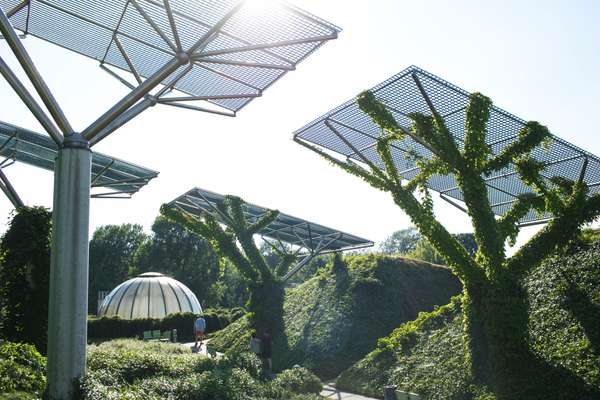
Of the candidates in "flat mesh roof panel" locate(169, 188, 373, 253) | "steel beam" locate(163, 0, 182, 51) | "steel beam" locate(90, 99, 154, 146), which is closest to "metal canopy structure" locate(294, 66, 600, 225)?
"steel beam" locate(163, 0, 182, 51)

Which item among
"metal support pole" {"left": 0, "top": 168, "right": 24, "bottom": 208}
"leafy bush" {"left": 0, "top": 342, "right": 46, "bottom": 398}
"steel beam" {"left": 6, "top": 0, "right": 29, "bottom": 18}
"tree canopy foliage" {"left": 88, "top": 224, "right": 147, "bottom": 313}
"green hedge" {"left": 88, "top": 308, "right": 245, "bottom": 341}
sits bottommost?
"leafy bush" {"left": 0, "top": 342, "right": 46, "bottom": 398}

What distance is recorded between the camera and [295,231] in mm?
30422

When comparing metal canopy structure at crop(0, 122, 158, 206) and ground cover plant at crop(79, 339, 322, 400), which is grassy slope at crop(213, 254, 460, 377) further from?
metal canopy structure at crop(0, 122, 158, 206)

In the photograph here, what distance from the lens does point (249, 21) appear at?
962 centimetres

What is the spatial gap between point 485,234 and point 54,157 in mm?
14034

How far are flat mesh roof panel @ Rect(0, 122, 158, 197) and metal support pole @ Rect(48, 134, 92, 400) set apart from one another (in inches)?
323

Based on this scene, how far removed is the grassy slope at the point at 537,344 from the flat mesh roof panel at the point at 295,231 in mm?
11348

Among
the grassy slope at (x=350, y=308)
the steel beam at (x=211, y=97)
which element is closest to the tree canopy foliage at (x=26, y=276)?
the steel beam at (x=211, y=97)

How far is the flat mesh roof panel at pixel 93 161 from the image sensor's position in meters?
16.3

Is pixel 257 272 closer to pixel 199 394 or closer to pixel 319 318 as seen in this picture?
pixel 319 318

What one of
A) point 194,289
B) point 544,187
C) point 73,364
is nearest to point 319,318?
point 544,187

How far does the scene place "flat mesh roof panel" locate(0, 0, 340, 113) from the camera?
9359 mm

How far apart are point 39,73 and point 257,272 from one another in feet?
52.7

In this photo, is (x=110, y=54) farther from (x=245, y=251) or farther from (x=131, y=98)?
(x=245, y=251)
